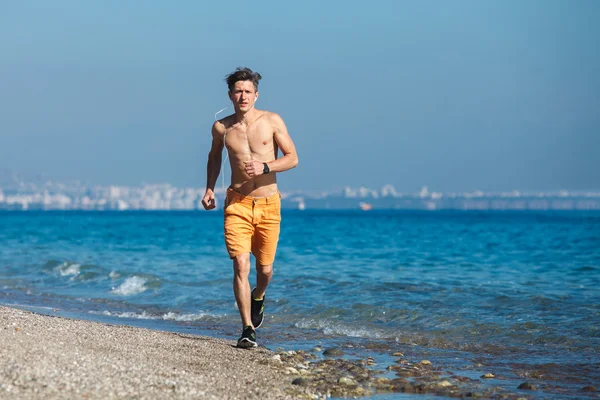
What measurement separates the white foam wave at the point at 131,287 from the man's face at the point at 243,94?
25.1ft

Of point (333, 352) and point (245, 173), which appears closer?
point (245, 173)

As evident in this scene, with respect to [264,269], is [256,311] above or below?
below

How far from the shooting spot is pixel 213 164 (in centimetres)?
768

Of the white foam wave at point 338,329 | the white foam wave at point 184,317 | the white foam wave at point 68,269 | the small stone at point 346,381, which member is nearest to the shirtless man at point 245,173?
the small stone at point 346,381

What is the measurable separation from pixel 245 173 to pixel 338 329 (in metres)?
3.28

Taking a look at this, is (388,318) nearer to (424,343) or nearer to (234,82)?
(424,343)

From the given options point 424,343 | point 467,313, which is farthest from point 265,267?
point 467,313

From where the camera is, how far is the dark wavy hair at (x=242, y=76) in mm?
7270

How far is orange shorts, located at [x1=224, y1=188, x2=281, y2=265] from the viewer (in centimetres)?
743

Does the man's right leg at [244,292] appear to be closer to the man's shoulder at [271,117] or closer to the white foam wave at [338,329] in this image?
the man's shoulder at [271,117]

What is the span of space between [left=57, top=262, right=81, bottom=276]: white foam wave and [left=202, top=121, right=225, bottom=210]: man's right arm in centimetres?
1087

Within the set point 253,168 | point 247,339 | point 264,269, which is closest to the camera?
point 253,168

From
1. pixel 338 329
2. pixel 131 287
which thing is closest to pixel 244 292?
pixel 338 329

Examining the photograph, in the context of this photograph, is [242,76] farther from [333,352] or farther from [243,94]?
[333,352]
